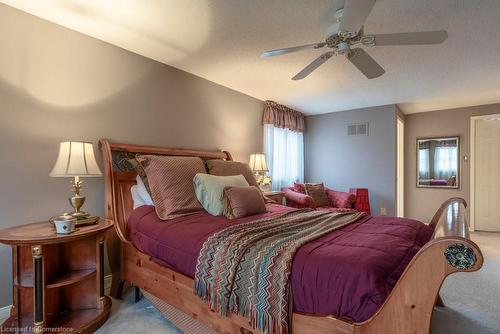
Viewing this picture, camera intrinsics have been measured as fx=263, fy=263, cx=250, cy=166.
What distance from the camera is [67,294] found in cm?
194

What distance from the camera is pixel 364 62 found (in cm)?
209

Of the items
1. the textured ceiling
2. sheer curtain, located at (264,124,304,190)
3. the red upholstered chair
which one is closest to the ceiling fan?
the textured ceiling

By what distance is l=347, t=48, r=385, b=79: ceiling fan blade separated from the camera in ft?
6.46

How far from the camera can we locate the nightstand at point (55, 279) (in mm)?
1552

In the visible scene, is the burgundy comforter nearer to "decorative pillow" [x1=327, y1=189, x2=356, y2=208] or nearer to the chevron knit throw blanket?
the chevron knit throw blanket

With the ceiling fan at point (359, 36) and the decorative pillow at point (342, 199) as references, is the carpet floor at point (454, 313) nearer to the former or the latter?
the decorative pillow at point (342, 199)

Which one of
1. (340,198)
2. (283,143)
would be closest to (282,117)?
(283,143)

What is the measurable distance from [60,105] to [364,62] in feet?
8.16

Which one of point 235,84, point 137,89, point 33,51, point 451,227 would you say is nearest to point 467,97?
point 235,84

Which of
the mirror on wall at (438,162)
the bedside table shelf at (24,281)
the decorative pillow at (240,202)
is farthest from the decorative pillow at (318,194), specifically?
the bedside table shelf at (24,281)

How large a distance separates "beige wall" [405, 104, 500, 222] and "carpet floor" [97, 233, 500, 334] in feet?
8.65

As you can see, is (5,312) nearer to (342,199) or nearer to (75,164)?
(75,164)

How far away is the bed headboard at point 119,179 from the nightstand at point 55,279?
237 millimetres

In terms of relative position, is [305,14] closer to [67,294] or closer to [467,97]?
[67,294]
